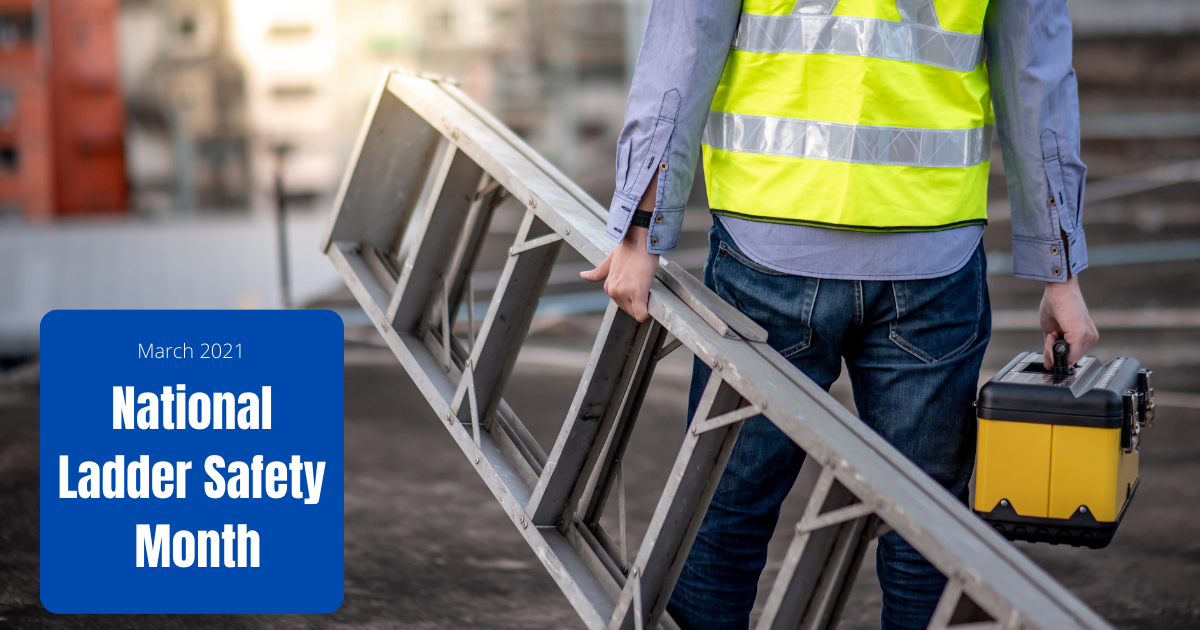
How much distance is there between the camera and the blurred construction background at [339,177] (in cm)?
437

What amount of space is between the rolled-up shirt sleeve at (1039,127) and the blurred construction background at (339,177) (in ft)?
6.42

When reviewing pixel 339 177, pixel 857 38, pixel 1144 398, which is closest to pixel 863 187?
pixel 857 38

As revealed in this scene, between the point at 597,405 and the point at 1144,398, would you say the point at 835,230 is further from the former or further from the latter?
the point at 1144,398

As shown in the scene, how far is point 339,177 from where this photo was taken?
15.1 meters

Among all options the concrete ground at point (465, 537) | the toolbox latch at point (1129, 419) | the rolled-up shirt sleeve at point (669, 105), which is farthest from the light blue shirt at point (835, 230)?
the concrete ground at point (465, 537)

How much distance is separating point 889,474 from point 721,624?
0.61 m

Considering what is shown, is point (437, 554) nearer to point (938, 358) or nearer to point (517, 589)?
point (517, 589)

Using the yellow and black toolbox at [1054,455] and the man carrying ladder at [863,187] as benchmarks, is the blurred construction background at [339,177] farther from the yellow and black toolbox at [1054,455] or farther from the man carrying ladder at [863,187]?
the man carrying ladder at [863,187]

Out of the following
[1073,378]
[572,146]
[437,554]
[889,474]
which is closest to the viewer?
[889,474]

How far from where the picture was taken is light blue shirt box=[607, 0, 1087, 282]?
6.12 feet

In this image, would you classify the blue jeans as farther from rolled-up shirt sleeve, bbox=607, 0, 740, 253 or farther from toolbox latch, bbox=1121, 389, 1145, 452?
toolbox latch, bbox=1121, 389, 1145, 452

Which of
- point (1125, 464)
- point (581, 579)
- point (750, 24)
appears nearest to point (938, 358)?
point (1125, 464)

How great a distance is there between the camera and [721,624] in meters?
2.16

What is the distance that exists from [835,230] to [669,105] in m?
0.37
